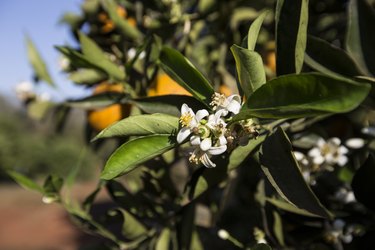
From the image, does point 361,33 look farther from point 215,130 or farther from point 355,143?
point 215,130

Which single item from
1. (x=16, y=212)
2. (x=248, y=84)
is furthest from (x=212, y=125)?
(x=16, y=212)

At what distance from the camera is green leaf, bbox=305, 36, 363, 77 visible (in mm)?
544

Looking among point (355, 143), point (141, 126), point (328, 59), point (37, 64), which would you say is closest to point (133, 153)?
point (141, 126)

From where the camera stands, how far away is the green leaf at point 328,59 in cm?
54

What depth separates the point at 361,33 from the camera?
610 millimetres

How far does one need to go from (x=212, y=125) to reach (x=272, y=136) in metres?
0.09

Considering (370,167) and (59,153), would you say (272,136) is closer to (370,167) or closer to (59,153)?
(370,167)

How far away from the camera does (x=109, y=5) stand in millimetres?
777

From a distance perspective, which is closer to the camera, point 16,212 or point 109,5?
point 109,5

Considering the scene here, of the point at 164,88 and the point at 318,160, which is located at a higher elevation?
the point at 164,88

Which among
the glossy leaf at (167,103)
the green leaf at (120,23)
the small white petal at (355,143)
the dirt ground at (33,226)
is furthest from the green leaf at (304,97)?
the dirt ground at (33,226)

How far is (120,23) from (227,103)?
0.45 m

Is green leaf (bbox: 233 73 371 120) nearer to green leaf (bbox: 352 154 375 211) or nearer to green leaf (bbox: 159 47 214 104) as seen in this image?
green leaf (bbox: 159 47 214 104)

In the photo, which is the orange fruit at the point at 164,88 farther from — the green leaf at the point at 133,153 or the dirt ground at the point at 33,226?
the dirt ground at the point at 33,226
